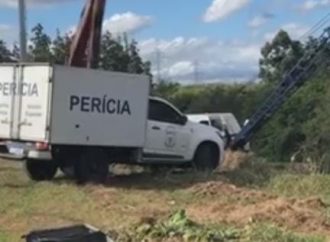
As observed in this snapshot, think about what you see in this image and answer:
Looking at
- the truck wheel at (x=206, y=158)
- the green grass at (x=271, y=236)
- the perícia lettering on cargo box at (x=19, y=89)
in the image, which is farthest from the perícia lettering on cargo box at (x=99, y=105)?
the green grass at (x=271, y=236)

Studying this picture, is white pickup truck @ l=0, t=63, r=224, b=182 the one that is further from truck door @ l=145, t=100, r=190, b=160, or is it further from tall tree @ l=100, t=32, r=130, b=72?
tall tree @ l=100, t=32, r=130, b=72

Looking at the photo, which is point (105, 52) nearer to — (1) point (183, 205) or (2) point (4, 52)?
(2) point (4, 52)

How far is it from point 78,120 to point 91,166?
1.18 meters

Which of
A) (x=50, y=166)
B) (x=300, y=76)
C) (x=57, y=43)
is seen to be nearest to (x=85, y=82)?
(x=50, y=166)

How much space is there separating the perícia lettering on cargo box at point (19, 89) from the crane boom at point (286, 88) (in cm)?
1722

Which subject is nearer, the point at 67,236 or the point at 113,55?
the point at 67,236

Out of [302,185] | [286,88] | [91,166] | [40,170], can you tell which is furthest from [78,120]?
[286,88]

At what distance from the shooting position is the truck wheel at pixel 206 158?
22.4 metres

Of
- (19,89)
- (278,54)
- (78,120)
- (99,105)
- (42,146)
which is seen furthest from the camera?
(278,54)

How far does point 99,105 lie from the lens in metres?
19.3

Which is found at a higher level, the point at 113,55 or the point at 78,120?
the point at 113,55

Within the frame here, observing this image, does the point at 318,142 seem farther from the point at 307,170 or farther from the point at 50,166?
the point at 50,166

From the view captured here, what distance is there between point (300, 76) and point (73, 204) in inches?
830

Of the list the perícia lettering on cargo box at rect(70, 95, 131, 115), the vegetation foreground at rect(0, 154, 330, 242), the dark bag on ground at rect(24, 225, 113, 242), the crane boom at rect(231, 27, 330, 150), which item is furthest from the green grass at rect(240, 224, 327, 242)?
the crane boom at rect(231, 27, 330, 150)
